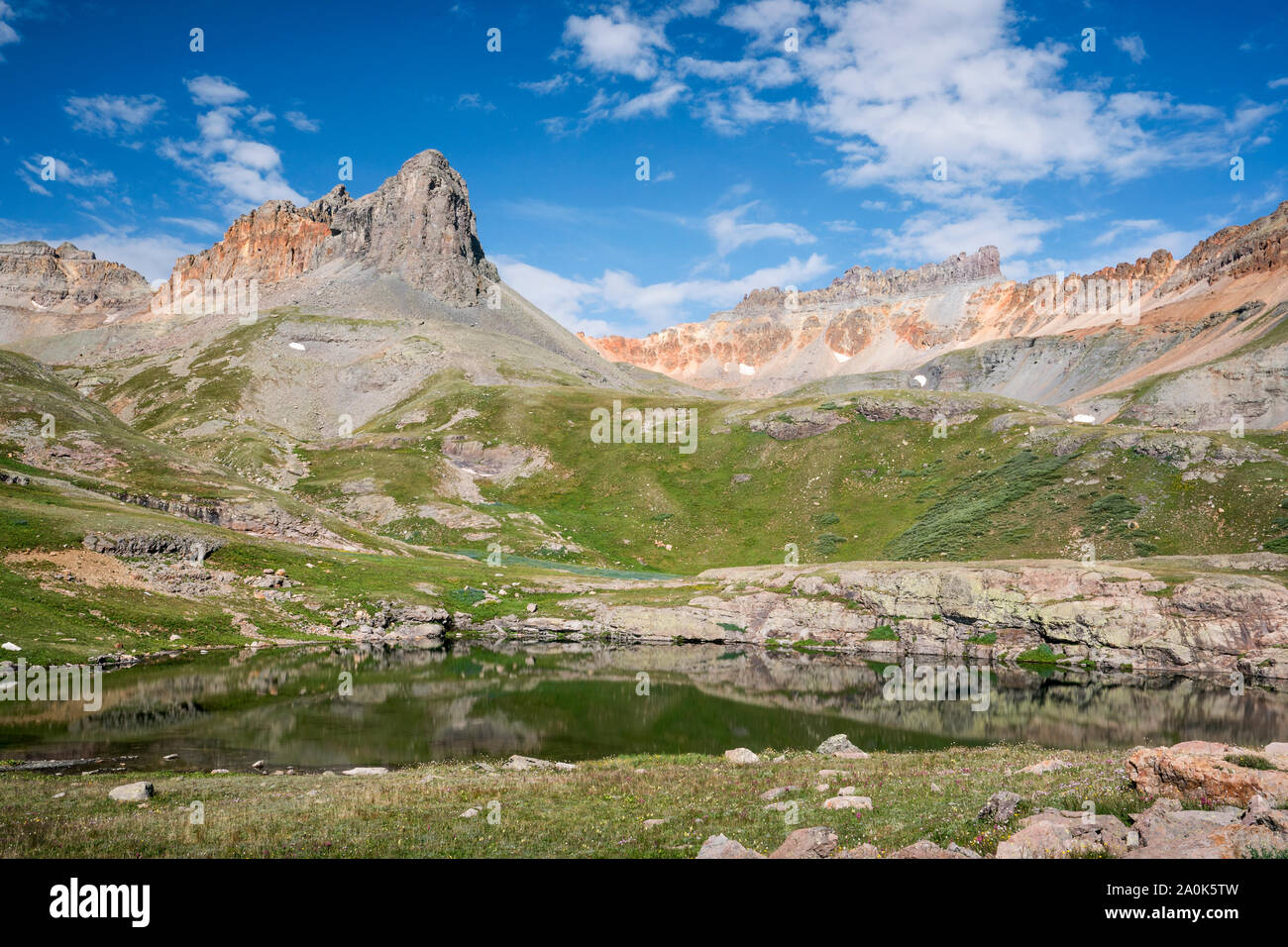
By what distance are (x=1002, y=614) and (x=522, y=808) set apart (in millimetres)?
61597

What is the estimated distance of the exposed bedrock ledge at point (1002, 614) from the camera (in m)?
60.8

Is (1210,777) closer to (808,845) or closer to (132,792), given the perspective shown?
(808,845)

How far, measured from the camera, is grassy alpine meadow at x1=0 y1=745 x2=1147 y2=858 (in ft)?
54.6

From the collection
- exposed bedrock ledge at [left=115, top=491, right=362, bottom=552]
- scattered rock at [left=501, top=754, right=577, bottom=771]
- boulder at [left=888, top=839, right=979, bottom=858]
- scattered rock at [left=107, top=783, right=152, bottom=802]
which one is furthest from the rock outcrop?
exposed bedrock ledge at [left=115, top=491, right=362, bottom=552]

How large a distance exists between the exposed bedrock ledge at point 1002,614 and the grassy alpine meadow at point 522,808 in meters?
43.4

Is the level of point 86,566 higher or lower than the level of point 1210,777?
higher

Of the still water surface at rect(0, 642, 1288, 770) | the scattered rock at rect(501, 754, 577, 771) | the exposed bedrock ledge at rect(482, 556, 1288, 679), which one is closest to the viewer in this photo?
the scattered rock at rect(501, 754, 577, 771)

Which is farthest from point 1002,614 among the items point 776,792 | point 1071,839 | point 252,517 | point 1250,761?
point 252,517

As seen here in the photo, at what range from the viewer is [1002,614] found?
69062 mm

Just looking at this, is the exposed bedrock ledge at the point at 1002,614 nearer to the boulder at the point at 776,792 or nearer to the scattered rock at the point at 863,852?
the boulder at the point at 776,792

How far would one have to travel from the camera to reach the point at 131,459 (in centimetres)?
9475

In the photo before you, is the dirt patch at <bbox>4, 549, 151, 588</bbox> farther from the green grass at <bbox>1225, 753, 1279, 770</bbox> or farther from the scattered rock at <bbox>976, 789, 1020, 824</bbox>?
the green grass at <bbox>1225, 753, 1279, 770</bbox>

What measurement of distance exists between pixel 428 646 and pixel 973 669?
163 feet

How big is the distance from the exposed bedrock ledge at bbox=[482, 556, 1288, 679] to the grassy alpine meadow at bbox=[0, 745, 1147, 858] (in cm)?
4338
